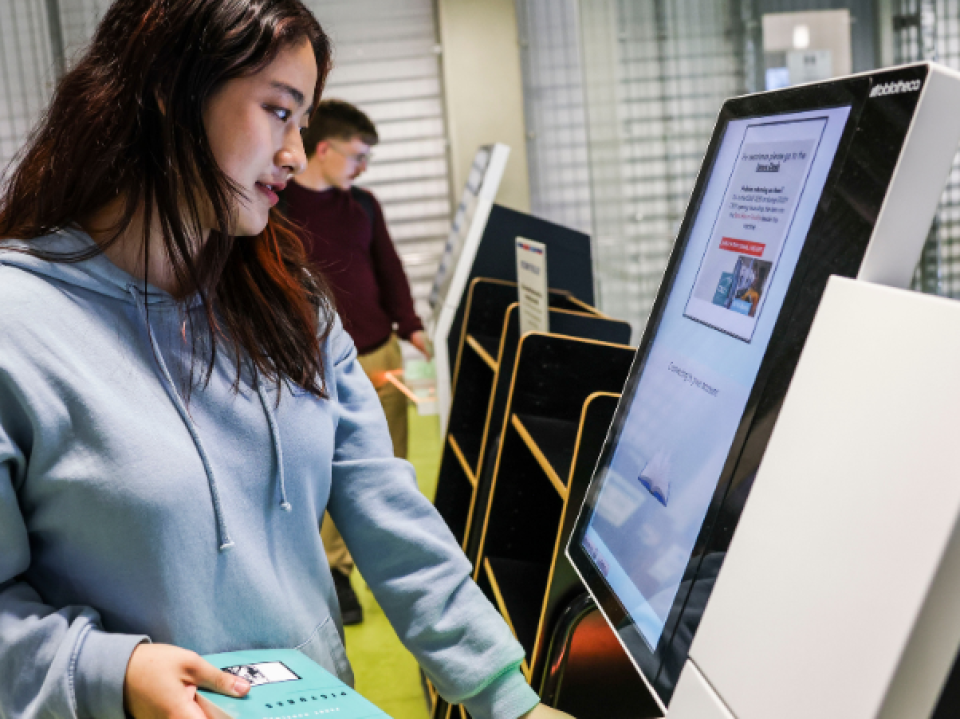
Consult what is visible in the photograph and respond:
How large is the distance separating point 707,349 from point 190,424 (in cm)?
57

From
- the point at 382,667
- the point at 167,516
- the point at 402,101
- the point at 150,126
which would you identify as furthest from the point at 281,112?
the point at 402,101

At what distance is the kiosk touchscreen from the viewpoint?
57 cm

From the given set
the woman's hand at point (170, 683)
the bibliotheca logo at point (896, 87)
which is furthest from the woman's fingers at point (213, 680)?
the bibliotheca logo at point (896, 87)

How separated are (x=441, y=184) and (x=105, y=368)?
18.3ft

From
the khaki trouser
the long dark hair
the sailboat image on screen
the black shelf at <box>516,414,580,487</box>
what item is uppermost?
the long dark hair

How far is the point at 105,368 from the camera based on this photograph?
0.94 metres

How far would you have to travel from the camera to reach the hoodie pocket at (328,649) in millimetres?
1082

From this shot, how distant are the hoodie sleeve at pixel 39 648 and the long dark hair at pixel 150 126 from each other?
0.79 feet

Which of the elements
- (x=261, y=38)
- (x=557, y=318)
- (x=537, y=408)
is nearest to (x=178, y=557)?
(x=261, y=38)

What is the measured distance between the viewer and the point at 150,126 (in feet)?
3.21

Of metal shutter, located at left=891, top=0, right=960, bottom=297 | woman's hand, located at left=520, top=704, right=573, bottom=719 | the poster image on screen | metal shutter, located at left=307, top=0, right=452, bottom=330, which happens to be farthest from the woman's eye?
metal shutter, located at left=307, top=0, right=452, bottom=330

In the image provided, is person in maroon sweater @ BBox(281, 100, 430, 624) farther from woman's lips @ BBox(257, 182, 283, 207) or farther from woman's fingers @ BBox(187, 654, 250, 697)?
woman's fingers @ BBox(187, 654, 250, 697)

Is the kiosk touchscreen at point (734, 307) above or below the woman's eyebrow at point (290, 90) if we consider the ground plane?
below

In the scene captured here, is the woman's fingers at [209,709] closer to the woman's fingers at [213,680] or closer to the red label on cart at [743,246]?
the woman's fingers at [213,680]
